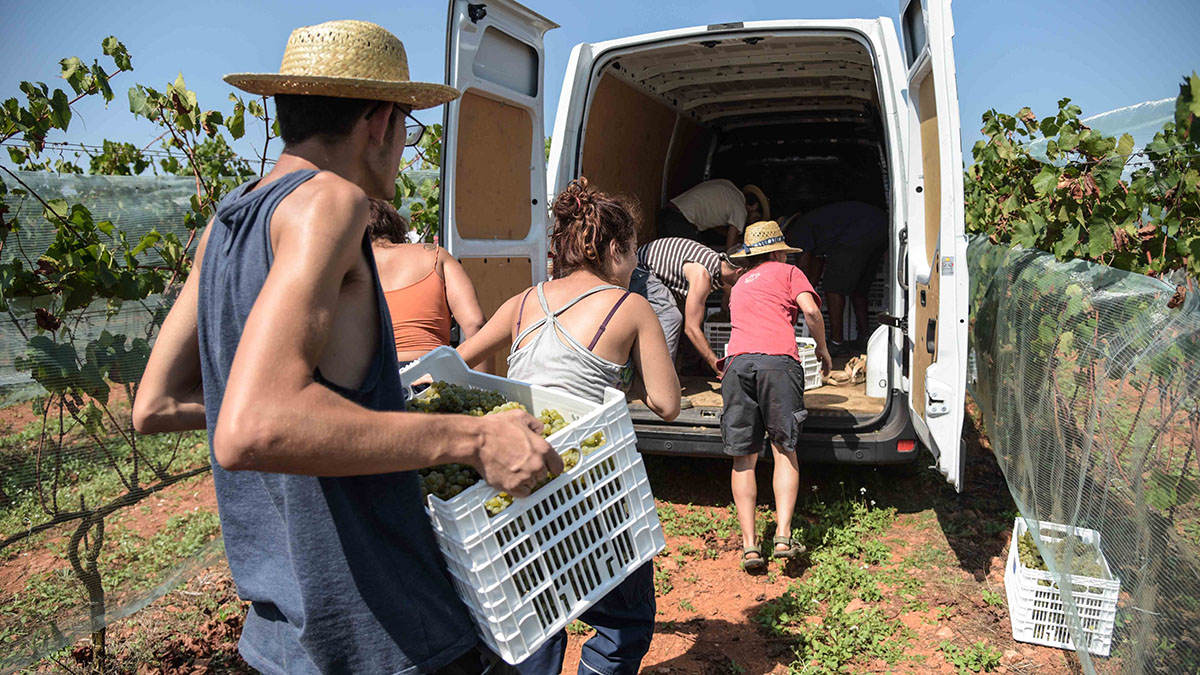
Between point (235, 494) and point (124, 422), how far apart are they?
2.84 m

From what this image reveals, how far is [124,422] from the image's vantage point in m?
3.88

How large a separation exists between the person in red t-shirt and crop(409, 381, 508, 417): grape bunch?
2.57 metres

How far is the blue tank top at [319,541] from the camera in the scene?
4.50 ft

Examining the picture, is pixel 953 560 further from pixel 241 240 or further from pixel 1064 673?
pixel 241 240

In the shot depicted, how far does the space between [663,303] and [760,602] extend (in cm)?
192

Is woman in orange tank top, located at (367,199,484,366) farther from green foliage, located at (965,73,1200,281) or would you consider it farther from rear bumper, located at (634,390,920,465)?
green foliage, located at (965,73,1200,281)

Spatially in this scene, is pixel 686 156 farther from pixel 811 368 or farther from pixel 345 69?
pixel 345 69

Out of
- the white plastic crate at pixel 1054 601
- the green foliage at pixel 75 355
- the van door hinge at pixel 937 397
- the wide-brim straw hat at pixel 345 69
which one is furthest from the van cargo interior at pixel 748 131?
the wide-brim straw hat at pixel 345 69

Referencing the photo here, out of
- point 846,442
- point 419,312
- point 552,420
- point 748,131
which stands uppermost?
point 748,131

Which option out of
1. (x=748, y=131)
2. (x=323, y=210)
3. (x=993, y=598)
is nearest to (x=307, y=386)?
(x=323, y=210)

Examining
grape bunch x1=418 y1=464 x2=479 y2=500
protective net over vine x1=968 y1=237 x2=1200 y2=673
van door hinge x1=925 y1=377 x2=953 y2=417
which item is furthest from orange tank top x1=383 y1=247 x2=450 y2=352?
protective net over vine x1=968 y1=237 x2=1200 y2=673

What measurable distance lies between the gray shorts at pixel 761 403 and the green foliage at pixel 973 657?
1228mm

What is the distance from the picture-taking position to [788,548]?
415cm

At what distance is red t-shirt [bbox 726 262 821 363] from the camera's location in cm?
436
